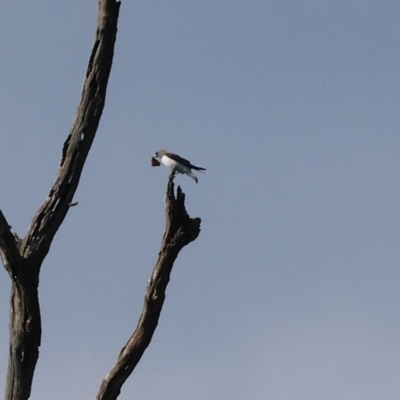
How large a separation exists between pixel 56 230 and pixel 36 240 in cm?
21

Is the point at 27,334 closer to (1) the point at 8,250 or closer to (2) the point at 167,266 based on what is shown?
(1) the point at 8,250

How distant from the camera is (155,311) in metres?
8.98

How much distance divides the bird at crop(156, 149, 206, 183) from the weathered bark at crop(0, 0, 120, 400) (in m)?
7.19

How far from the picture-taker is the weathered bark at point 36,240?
8.58 meters

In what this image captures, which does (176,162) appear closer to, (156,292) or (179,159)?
(179,159)

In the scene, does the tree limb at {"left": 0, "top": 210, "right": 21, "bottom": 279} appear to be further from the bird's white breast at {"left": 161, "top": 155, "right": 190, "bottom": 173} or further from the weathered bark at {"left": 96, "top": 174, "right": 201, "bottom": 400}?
the bird's white breast at {"left": 161, "top": 155, "right": 190, "bottom": 173}

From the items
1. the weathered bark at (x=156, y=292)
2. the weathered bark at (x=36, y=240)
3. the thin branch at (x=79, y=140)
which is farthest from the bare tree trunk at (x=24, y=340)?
the weathered bark at (x=156, y=292)

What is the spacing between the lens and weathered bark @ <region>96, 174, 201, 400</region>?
8766 mm

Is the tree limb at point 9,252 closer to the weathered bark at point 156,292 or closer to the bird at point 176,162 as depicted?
the weathered bark at point 156,292

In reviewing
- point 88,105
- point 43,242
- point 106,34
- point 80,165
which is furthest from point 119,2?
point 43,242

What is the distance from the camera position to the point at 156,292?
353 inches

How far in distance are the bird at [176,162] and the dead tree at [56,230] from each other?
716 centimetres

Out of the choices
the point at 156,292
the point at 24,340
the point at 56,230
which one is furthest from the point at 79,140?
the point at 24,340

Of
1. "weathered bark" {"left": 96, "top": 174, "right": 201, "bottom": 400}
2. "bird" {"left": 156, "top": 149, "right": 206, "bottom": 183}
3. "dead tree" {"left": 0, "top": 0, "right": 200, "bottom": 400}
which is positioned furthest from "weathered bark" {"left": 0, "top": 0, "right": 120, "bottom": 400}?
"bird" {"left": 156, "top": 149, "right": 206, "bottom": 183}
